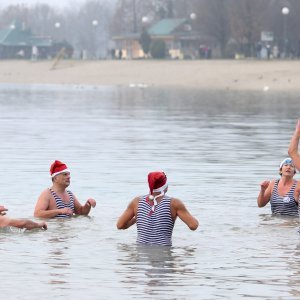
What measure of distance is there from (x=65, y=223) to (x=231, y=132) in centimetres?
2093

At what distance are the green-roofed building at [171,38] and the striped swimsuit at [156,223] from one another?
130452 mm

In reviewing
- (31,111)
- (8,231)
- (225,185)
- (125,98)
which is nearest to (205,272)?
(8,231)

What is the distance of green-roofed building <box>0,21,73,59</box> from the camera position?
164625mm

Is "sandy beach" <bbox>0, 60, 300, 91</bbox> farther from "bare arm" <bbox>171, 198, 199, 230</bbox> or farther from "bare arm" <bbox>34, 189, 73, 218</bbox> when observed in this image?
"bare arm" <bbox>171, 198, 199, 230</bbox>

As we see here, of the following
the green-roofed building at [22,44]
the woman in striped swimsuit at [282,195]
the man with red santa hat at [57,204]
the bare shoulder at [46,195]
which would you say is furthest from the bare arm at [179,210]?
the green-roofed building at [22,44]

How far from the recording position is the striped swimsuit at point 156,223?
49.1ft

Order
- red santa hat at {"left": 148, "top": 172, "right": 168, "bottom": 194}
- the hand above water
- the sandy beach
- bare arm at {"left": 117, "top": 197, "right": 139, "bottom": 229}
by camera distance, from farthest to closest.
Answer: the sandy beach < the hand above water < bare arm at {"left": 117, "top": 197, "right": 139, "bottom": 229} < red santa hat at {"left": 148, "top": 172, "right": 168, "bottom": 194}

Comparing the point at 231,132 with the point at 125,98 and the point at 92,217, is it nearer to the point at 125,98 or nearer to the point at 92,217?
the point at 92,217

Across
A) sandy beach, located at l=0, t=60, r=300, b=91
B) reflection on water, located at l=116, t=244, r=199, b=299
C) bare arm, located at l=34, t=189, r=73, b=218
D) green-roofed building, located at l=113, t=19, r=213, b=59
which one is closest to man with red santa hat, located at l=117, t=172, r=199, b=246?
reflection on water, located at l=116, t=244, r=199, b=299

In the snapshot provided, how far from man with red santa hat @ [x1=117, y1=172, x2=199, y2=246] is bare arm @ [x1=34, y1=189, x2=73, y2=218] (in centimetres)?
254

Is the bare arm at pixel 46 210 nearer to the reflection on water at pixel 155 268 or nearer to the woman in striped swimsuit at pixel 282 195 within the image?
the reflection on water at pixel 155 268

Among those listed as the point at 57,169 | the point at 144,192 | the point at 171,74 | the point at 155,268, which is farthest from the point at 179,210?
the point at 171,74

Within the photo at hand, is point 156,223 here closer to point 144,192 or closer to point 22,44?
point 144,192

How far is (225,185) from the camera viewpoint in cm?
2330
